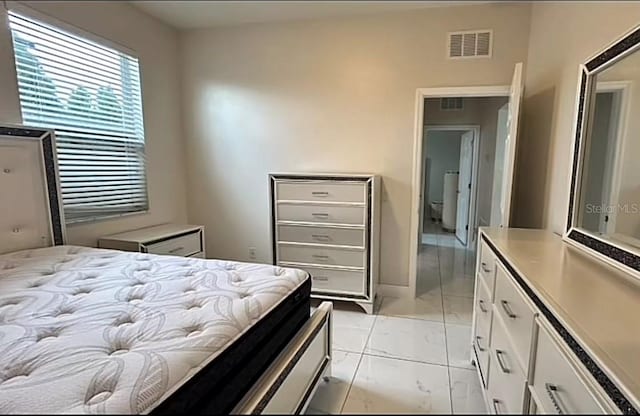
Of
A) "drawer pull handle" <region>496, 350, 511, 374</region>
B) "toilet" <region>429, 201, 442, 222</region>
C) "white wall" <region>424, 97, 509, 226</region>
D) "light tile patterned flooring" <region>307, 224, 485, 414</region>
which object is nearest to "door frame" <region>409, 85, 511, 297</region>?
"light tile patterned flooring" <region>307, 224, 485, 414</region>

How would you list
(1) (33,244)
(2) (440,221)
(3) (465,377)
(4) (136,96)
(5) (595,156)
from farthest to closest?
(2) (440,221)
(4) (136,96)
(1) (33,244)
(3) (465,377)
(5) (595,156)

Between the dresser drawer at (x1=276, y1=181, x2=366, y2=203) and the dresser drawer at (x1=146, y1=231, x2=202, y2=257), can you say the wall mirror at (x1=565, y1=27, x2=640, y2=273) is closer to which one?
the dresser drawer at (x1=276, y1=181, x2=366, y2=203)

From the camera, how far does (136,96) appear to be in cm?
324

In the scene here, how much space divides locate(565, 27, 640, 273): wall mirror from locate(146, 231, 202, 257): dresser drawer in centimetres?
286

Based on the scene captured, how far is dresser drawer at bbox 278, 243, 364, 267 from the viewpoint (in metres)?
3.10

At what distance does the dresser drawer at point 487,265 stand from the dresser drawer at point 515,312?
4.1 inches

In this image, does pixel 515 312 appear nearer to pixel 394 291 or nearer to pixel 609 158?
pixel 609 158

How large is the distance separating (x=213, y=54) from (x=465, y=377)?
11.8 ft

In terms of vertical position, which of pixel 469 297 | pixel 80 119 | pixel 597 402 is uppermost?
pixel 80 119

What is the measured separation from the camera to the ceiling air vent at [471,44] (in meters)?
3.04

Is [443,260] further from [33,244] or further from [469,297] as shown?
[33,244]

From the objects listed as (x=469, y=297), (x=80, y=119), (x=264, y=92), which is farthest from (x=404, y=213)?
(x=80, y=119)

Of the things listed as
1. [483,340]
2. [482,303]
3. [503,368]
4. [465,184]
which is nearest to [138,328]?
[503,368]

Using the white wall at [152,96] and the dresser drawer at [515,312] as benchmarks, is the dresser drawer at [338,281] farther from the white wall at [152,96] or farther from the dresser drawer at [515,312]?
the white wall at [152,96]
